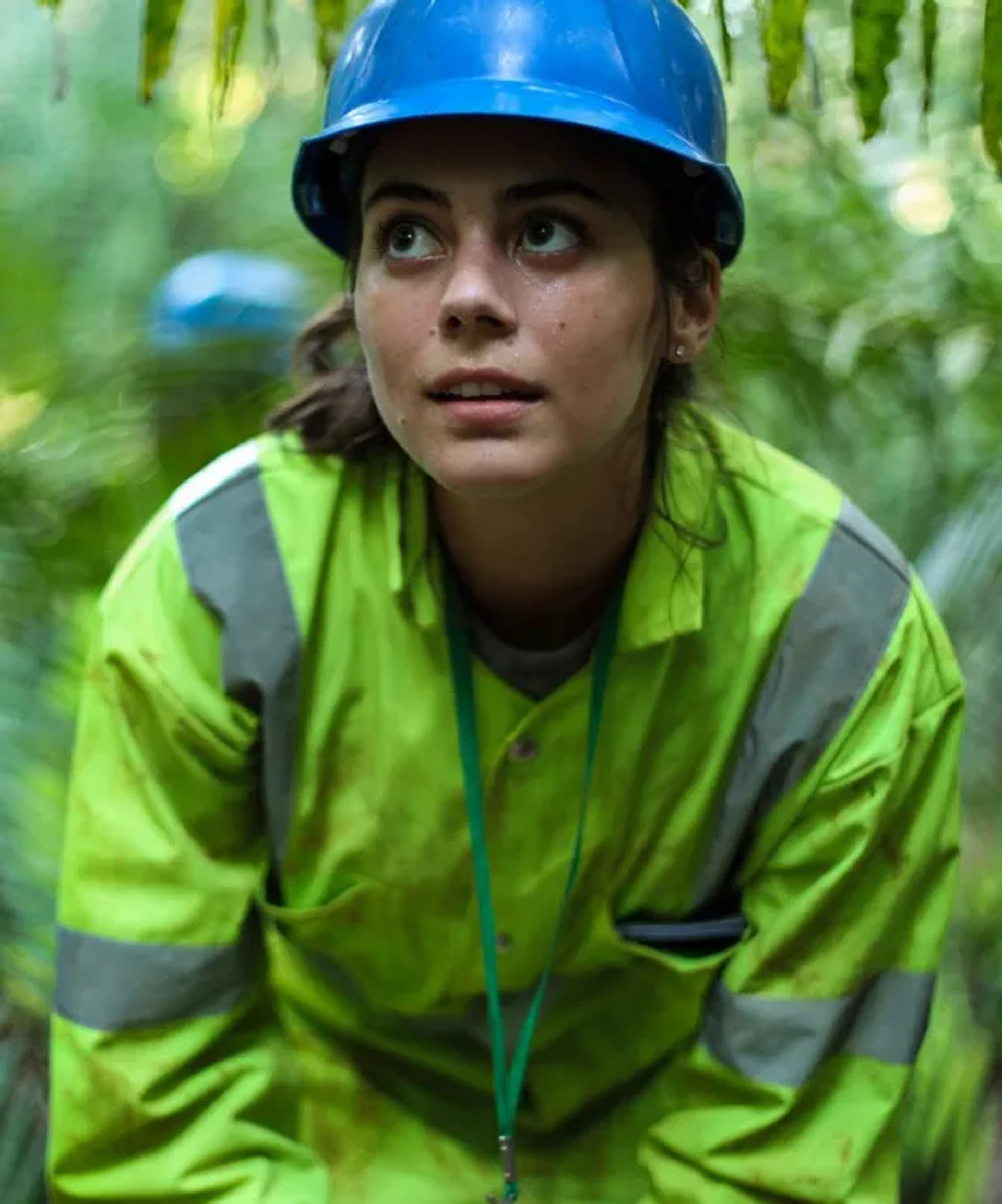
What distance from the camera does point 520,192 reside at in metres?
1.12

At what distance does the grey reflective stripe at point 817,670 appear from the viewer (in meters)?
1.29

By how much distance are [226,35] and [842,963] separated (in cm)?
79

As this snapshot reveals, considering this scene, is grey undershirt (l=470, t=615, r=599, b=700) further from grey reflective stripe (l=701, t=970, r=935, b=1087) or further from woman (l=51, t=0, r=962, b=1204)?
grey reflective stripe (l=701, t=970, r=935, b=1087)

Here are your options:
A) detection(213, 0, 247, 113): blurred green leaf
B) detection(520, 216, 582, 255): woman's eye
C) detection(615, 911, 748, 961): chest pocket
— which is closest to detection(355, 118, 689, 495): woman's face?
detection(520, 216, 582, 255): woman's eye

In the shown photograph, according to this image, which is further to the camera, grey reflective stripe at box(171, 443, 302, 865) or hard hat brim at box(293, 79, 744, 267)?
grey reflective stripe at box(171, 443, 302, 865)

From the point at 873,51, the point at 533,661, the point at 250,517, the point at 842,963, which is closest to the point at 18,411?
the point at 250,517

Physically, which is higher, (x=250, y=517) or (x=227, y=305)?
(x=227, y=305)

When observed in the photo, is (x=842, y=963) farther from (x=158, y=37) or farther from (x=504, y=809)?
(x=158, y=37)

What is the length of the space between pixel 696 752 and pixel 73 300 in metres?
1.58

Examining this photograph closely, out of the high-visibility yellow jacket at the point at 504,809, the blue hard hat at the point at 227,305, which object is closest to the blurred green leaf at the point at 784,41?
the high-visibility yellow jacket at the point at 504,809

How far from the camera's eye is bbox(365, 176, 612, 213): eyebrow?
3.68 ft

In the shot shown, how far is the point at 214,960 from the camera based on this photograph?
4.32ft

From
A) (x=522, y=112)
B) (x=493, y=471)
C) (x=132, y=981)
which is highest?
(x=522, y=112)

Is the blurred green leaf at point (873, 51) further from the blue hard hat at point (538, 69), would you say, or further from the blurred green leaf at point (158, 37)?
the blurred green leaf at point (158, 37)
